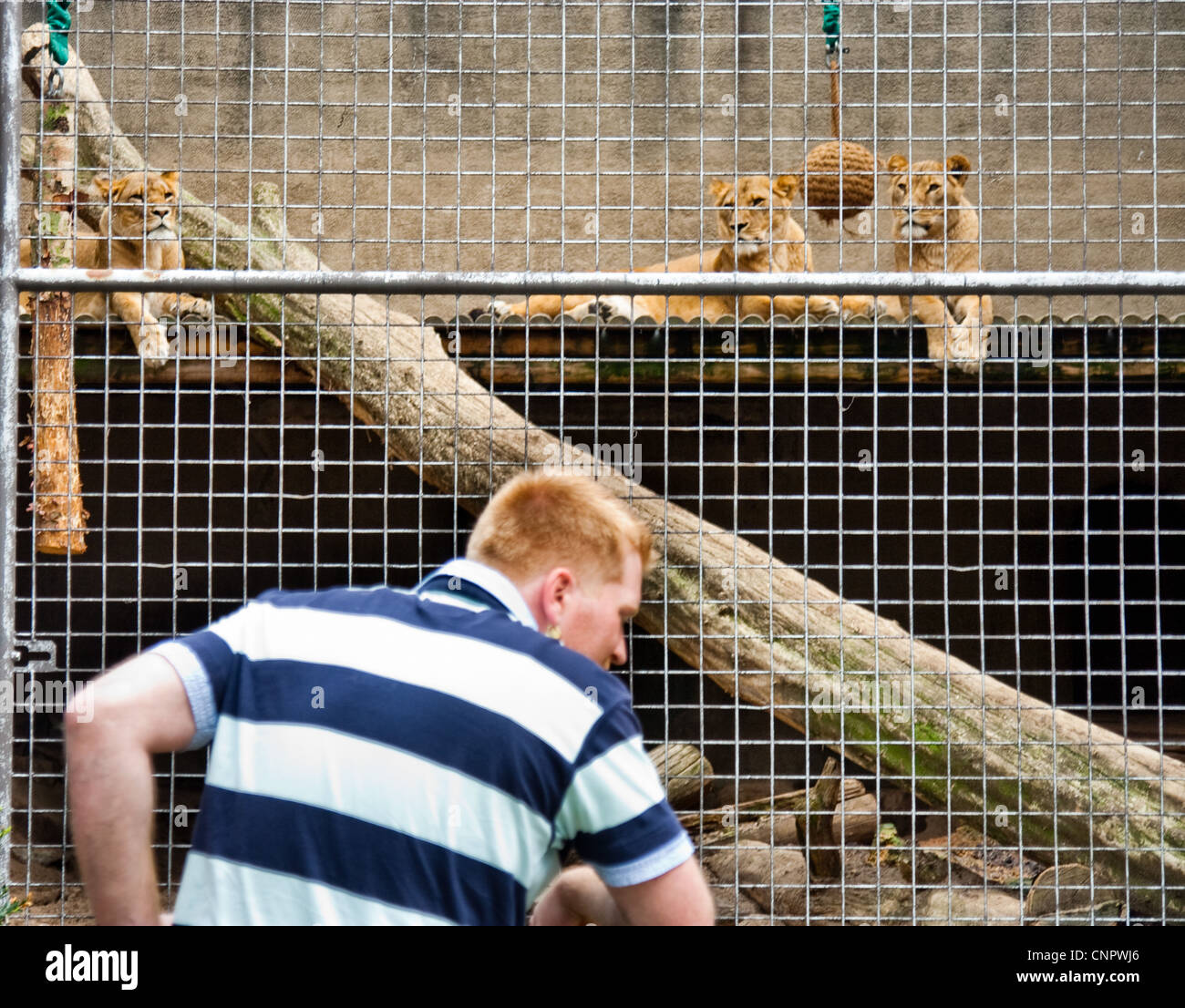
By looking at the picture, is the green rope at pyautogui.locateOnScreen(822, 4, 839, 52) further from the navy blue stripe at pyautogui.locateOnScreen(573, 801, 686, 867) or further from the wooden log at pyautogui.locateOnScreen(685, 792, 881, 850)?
the wooden log at pyautogui.locateOnScreen(685, 792, 881, 850)

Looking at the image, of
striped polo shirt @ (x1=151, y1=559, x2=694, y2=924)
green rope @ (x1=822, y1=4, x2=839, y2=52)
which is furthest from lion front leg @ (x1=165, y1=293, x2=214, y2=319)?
striped polo shirt @ (x1=151, y1=559, x2=694, y2=924)

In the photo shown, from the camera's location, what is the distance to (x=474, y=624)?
4.84ft

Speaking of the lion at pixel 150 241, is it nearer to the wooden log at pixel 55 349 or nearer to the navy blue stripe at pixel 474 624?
the wooden log at pixel 55 349

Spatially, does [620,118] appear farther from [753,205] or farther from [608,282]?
[608,282]

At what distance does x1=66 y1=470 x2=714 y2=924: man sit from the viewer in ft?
4.62

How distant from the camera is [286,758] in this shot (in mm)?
1432

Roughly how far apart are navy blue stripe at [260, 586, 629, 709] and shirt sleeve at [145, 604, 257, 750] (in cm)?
9

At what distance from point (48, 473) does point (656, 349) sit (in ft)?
7.79

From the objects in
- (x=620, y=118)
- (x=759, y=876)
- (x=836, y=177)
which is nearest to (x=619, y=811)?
(x=836, y=177)

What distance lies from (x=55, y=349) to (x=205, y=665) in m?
2.35

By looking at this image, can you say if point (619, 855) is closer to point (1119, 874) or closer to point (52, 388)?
point (52, 388)

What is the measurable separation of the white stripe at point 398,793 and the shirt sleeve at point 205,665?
7cm

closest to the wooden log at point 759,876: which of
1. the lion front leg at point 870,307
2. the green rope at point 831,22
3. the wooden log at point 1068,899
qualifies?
the wooden log at point 1068,899

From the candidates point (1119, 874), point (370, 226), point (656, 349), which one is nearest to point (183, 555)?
point (370, 226)
